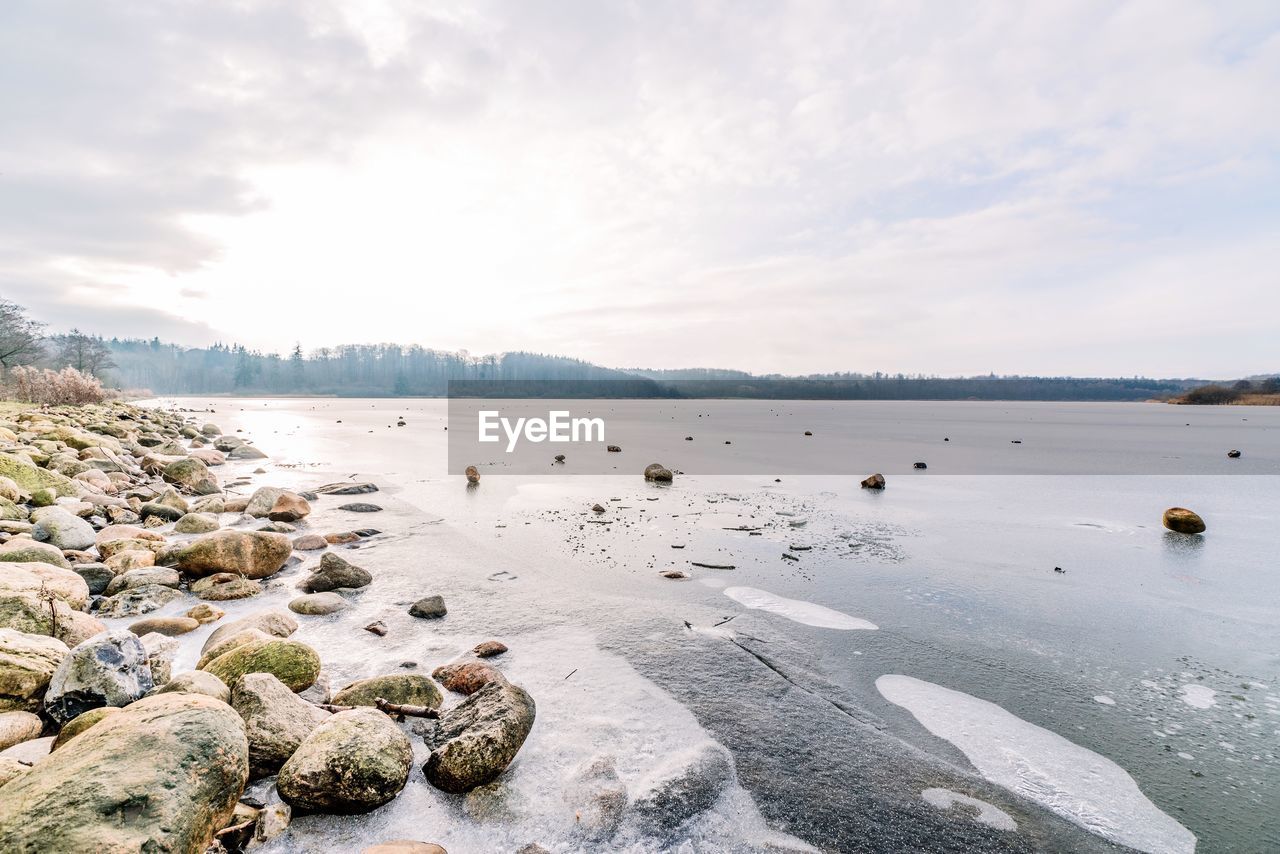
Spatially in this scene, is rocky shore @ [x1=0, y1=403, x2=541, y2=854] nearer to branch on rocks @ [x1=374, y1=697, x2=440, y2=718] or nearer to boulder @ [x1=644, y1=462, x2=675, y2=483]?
branch on rocks @ [x1=374, y1=697, x2=440, y2=718]

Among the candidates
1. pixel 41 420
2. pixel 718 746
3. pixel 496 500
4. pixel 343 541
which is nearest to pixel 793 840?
pixel 718 746

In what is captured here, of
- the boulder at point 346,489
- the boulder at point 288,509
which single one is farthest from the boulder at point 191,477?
the boulder at point 288,509

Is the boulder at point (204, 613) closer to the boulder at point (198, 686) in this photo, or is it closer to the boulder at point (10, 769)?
the boulder at point (198, 686)

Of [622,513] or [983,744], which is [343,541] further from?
[983,744]

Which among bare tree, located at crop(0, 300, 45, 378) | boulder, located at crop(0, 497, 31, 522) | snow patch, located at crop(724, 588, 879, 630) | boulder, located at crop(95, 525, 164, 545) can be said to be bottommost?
snow patch, located at crop(724, 588, 879, 630)

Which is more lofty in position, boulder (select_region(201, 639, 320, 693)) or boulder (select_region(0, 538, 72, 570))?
boulder (select_region(0, 538, 72, 570))

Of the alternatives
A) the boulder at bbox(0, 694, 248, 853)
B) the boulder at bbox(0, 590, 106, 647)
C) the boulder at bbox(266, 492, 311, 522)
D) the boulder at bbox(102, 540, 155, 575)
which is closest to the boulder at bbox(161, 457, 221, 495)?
the boulder at bbox(266, 492, 311, 522)

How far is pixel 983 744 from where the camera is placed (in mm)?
4887

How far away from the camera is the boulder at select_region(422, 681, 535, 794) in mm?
3992

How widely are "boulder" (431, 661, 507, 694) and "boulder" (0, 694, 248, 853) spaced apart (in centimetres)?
201

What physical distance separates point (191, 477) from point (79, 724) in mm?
13821

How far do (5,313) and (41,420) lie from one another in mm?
34561

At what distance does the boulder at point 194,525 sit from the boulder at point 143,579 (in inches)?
103

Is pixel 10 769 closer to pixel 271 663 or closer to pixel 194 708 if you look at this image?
pixel 194 708
